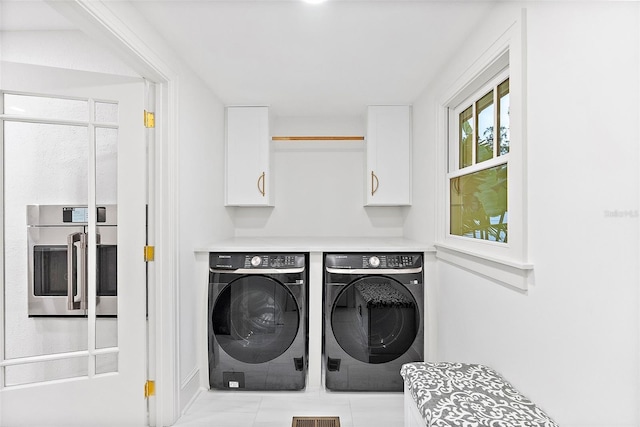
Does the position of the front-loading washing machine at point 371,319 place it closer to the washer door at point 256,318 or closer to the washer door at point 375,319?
the washer door at point 375,319

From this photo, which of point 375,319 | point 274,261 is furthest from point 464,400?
point 274,261

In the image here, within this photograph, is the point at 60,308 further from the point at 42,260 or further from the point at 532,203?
the point at 532,203

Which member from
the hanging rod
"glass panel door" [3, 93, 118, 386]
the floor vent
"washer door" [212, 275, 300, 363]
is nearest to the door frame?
"glass panel door" [3, 93, 118, 386]

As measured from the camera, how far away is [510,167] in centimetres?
147

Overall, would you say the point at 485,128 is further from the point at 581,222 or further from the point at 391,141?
the point at 391,141

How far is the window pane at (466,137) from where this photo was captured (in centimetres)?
205

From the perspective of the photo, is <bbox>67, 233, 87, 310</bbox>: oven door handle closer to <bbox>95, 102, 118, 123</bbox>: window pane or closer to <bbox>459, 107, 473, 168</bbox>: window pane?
<bbox>95, 102, 118, 123</bbox>: window pane

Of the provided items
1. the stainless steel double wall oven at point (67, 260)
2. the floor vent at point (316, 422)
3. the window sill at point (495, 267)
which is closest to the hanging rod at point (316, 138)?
the window sill at point (495, 267)

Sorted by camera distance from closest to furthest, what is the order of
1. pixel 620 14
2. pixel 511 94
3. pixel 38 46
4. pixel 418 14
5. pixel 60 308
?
pixel 620 14, pixel 511 94, pixel 418 14, pixel 60 308, pixel 38 46

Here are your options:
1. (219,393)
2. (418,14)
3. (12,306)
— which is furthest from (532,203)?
(12,306)

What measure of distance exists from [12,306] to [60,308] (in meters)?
0.19

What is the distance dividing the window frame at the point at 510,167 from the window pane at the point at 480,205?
5cm

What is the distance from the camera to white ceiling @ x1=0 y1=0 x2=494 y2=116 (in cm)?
162

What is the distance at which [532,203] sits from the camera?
1.32 meters
